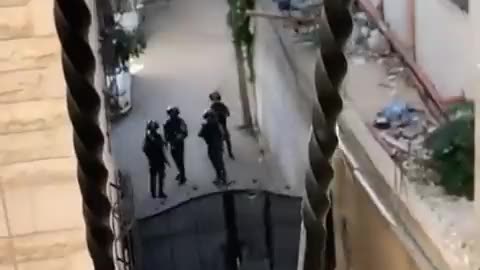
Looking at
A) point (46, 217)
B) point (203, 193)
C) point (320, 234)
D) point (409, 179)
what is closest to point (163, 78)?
point (203, 193)

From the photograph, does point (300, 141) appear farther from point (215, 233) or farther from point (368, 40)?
point (215, 233)

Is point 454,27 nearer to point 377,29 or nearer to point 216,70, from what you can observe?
point 377,29

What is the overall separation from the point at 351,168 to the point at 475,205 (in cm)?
33

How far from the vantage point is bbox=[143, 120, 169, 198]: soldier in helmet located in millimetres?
1547

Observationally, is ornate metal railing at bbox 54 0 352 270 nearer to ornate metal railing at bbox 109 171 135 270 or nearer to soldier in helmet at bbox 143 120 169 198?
ornate metal railing at bbox 109 171 135 270

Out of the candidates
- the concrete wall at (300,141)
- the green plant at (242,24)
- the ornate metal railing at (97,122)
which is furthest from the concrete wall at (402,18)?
the ornate metal railing at (97,122)

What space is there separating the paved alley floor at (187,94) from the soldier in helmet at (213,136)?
1 centimetres

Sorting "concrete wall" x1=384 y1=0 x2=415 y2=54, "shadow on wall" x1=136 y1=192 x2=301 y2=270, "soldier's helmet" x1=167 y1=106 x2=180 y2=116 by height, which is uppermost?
"concrete wall" x1=384 y1=0 x2=415 y2=54

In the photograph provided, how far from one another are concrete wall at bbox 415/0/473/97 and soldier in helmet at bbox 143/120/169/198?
0.58 metres

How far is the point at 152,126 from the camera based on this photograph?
1544 mm

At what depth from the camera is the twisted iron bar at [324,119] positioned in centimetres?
40

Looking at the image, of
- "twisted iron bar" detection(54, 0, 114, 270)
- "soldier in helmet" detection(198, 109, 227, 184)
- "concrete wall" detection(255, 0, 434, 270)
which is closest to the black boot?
"soldier in helmet" detection(198, 109, 227, 184)

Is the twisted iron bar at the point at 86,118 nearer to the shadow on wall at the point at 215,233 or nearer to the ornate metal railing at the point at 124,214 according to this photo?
the ornate metal railing at the point at 124,214

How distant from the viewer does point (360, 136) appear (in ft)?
3.82
